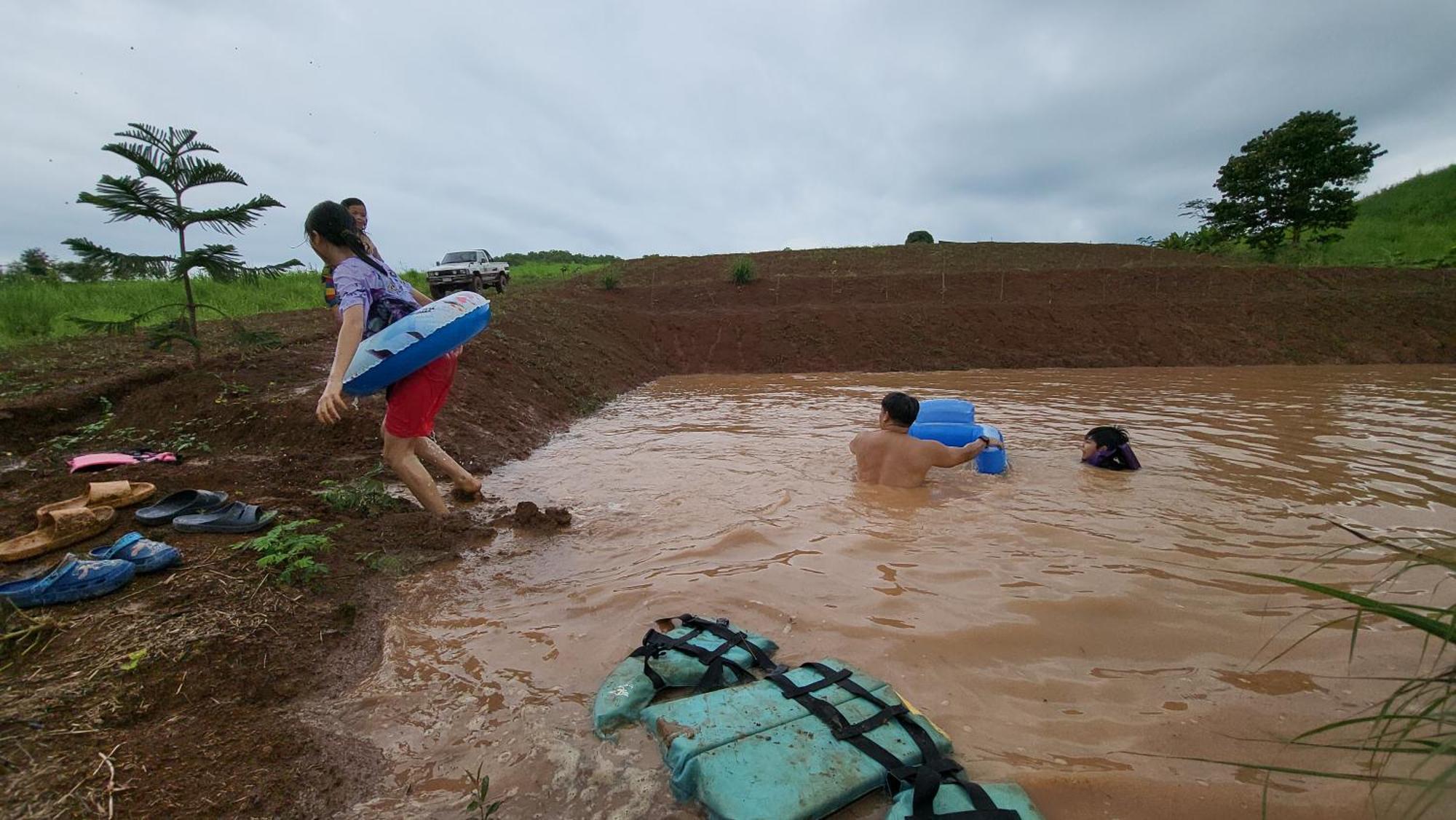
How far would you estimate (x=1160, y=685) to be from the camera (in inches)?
100.0

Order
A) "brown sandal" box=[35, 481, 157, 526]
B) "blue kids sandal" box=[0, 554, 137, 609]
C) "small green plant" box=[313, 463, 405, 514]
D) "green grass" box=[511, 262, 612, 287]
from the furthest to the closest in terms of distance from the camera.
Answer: "green grass" box=[511, 262, 612, 287] → "small green plant" box=[313, 463, 405, 514] → "brown sandal" box=[35, 481, 157, 526] → "blue kids sandal" box=[0, 554, 137, 609]

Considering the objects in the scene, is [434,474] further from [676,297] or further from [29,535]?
[676,297]

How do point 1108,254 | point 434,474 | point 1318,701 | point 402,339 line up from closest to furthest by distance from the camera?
point 1318,701 < point 402,339 < point 434,474 < point 1108,254

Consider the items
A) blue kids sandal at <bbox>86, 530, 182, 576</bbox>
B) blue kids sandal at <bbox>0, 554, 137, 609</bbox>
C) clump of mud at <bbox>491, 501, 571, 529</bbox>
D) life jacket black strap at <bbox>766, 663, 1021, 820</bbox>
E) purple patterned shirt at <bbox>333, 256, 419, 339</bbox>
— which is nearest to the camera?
life jacket black strap at <bbox>766, 663, 1021, 820</bbox>

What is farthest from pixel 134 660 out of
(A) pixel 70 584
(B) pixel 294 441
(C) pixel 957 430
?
(C) pixel 957 430

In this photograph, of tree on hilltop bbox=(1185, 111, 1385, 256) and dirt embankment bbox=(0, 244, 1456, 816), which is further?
tree on hilltop bbox=(1185, 111, 1385, 256)

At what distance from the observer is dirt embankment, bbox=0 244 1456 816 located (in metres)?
2.01

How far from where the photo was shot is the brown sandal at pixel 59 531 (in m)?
3.11

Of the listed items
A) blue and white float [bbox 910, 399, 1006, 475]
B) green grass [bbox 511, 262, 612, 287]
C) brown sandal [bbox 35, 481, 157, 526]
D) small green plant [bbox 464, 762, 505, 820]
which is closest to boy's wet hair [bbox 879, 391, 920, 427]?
blue and white float [bbox 910, 399, 1006, 475]

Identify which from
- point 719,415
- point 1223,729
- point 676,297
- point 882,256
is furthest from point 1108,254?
point 1223,729

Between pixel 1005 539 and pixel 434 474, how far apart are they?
4845mm

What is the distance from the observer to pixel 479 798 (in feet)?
6.46

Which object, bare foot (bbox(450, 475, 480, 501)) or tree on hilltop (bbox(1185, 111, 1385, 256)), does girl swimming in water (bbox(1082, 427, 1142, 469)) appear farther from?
tree on hilltop (bbox(1185, 111, 1385, 256))

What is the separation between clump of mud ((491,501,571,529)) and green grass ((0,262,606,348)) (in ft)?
16.6
